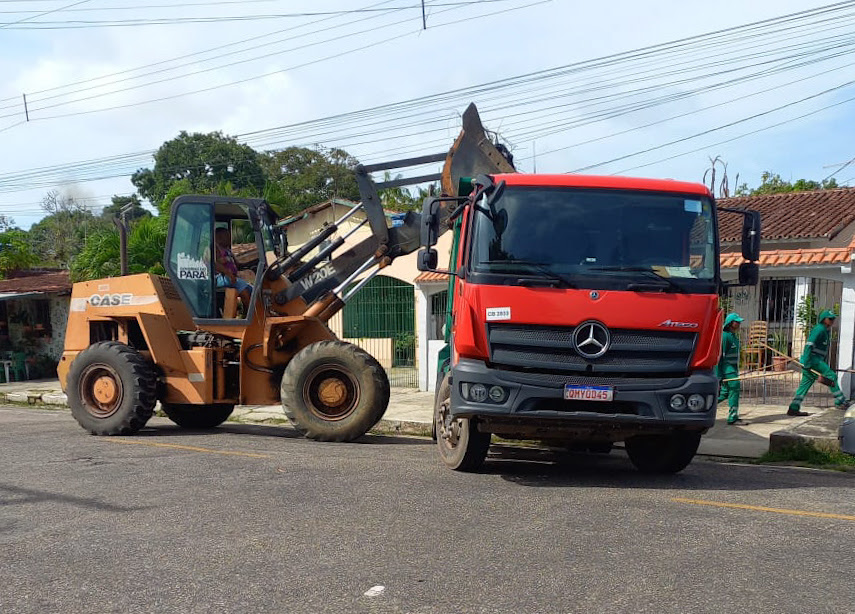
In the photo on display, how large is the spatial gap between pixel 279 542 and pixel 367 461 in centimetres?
301

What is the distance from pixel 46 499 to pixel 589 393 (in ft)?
14.6

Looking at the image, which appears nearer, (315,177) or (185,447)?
(185,447)

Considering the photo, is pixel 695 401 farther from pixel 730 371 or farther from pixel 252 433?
pixel 252 433

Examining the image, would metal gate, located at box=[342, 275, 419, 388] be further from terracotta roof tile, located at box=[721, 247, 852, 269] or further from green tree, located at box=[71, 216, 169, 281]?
terracotta roof tile, located at box=[721, 247, 852, 269]

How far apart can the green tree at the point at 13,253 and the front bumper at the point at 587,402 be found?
98.1 ft

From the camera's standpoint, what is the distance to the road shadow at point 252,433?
34.0 ft

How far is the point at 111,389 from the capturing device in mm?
10375

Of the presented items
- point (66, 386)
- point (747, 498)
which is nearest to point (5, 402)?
point (66, 386)

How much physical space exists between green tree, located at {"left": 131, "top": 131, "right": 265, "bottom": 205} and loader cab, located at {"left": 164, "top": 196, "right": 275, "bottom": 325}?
1445 inches

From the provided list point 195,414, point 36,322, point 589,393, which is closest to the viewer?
point 589,393

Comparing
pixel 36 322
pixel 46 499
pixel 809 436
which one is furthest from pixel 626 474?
pixel 36 322

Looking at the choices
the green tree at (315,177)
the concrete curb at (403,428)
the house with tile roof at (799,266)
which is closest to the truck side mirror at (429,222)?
the concrete curb at (403,428)

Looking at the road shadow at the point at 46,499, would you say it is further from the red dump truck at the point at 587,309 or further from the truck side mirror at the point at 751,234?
the truck side mirror at the point at 751,234

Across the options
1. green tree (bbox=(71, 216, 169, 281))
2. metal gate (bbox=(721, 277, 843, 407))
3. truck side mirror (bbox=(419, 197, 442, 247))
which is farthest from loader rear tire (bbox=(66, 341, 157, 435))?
metal gate (bbox=(721, 277, 843, 407))
